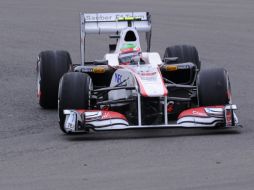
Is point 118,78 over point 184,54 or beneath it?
beneath

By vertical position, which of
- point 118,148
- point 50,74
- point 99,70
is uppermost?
point 50,74

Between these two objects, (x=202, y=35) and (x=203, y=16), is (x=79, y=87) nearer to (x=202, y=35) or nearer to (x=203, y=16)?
(x=202, y=35)

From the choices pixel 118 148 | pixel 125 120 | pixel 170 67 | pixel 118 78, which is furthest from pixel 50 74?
pixel 118 148

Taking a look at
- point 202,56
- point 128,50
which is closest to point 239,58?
point 202,56

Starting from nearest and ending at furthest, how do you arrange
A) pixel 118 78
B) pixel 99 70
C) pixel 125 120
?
pixel 125 120
pixel 118 78
pixel 99 70

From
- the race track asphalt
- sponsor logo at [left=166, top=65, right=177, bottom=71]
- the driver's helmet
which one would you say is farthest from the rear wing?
sponsor logo at [left=166, top=65, right=177, bottom=71]

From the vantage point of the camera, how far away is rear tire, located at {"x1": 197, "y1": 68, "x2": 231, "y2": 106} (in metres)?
11.9

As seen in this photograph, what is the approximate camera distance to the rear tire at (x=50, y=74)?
13812 millimetres

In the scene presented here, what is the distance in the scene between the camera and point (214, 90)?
11922mm

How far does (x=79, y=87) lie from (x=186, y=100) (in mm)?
1224

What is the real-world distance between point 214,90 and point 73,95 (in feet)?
5.21

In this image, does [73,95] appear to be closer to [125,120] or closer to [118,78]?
[125,120]

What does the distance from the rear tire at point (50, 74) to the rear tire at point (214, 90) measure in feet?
8.27

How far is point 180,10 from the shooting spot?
27047 millimetres
